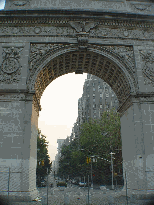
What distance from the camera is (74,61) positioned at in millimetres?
21250

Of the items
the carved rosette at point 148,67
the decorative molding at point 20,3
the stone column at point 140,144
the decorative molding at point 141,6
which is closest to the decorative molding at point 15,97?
the stone column at point 140,144

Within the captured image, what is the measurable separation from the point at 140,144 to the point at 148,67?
6.95 metres

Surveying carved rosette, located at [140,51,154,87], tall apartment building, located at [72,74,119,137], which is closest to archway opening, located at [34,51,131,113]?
carved rosette, located at [140,51,154,87]

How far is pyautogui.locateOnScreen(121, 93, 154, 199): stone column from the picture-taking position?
15719 mm

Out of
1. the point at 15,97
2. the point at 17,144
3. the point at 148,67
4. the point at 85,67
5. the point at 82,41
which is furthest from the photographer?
the point at 85,67

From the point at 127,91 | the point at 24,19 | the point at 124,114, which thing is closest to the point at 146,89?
the point at 127,91

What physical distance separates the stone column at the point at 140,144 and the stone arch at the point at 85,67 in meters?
1.47

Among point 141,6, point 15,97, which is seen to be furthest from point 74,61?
point 141,6

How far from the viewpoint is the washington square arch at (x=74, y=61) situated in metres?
16.1

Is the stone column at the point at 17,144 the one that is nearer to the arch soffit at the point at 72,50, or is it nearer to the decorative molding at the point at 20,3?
the arch soffit at the point at 72,50

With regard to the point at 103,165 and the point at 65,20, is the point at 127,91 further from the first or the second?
the point at 103,165

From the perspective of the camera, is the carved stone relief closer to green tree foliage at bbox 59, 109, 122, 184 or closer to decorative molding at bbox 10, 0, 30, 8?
decorative molding at bbox 10, 0, 30, 8

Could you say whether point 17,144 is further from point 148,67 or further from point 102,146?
point 102,146

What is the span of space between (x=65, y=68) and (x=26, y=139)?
9188 millimetres
